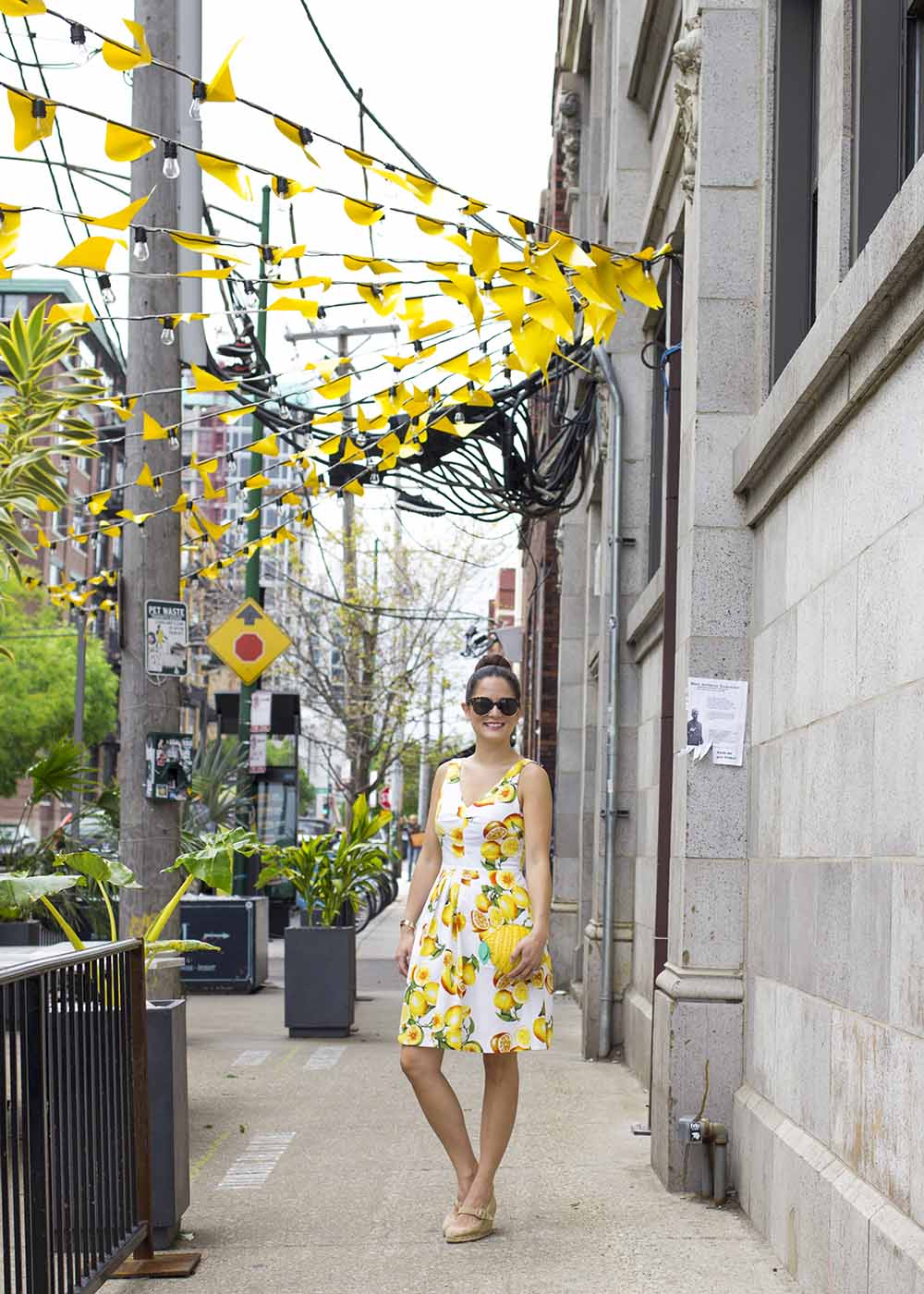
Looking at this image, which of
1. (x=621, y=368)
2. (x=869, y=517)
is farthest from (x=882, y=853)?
(x=621, y=368)

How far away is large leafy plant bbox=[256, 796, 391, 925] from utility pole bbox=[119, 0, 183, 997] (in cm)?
379

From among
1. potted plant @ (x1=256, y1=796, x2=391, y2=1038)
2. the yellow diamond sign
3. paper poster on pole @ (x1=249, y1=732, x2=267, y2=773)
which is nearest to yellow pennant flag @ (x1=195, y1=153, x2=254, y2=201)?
potted plant @ (x1=256, y1=796, x2=391, y2=1038)

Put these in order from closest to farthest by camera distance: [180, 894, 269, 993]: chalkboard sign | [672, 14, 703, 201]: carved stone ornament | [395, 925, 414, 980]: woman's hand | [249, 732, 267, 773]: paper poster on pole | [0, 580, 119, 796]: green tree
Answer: [395, 925, 414, 980]: woman's hand < [672, 14, 703, 201]: carved stone ornament < [180, 894, 269, 993]: chalkboard sign < [249, 732, 267, 773]: paper poster on pole < [0, 580, 119, 796]: green tree

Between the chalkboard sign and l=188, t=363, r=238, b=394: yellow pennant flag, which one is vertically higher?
l=188, t=363, r=238, b=394: yellow pennant flag

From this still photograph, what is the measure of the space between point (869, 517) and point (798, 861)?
143 cm

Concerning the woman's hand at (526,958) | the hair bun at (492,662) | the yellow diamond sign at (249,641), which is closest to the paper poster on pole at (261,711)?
the yellow diamond sign at (249,641)

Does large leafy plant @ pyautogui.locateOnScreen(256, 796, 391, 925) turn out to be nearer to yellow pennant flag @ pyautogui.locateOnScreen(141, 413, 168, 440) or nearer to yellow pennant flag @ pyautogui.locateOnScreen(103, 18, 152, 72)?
yellow pennant flag @ pyautogui.locateOnScreen(141, 413, 168, 440)

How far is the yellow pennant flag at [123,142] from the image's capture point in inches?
189

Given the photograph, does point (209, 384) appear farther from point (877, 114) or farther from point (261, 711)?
point (261, 711)

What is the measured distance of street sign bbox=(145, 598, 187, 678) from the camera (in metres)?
9.05

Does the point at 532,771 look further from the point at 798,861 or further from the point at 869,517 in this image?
the point at 869,517

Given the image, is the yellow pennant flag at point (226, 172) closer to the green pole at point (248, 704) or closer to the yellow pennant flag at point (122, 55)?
the yellow pennant flag at point (122, 55)

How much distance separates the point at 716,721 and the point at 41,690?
56.8m

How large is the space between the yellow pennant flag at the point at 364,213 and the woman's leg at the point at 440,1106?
9.45 feet
